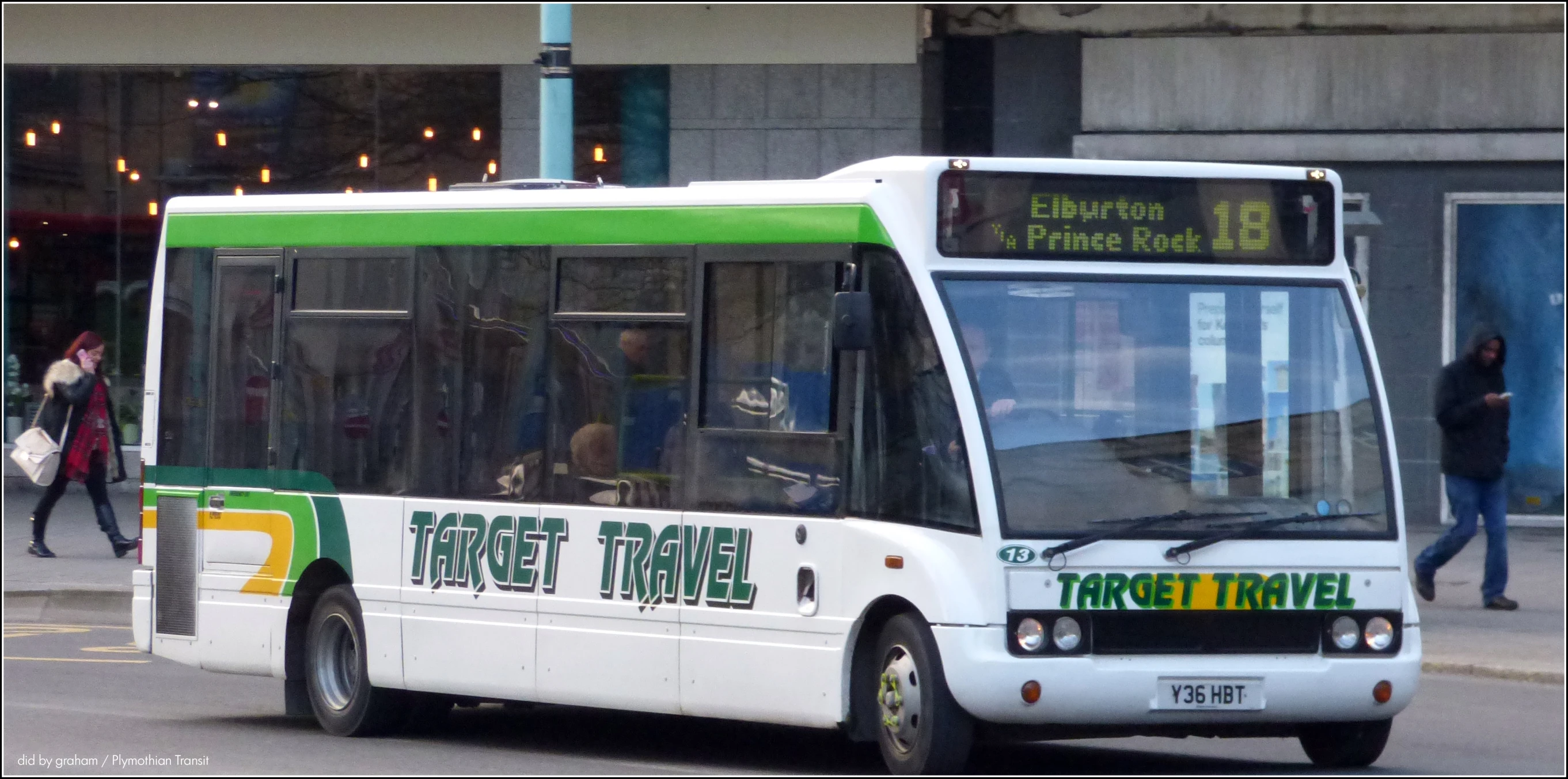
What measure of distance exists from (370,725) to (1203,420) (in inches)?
159

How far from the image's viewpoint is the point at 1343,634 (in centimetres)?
814

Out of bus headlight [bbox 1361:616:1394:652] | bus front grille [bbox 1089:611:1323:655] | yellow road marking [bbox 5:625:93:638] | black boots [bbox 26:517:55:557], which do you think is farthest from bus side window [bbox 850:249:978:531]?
black boots [bbox 26:517:55:557]

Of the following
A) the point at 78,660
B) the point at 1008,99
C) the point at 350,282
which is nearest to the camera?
the point at 350,282

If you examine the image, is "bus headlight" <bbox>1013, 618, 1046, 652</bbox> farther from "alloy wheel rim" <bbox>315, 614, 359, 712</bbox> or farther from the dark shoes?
the dark shoes

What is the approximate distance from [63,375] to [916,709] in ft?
35.7

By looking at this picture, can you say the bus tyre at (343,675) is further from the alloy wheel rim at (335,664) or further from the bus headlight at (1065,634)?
the bus headlight at (1065,634)

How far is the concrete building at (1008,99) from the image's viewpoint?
18672 mm

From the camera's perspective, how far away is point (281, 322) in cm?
1057

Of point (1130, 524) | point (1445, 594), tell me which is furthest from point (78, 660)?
point (1445, 594)

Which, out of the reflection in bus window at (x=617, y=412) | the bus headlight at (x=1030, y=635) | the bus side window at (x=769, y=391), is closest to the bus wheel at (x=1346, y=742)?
the bus headlight at (x=1030, y=635)

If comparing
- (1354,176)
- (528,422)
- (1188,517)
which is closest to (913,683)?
(1188,517)

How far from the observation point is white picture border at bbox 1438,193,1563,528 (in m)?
18.7

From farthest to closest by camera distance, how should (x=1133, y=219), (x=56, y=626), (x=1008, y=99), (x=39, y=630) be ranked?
1. (x=1008, y=99)
2. (x=56, y=626)
3. (x=39, y=630)
4. (x=1133, y=219)

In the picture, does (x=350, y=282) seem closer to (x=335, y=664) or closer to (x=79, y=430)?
(x=335, y=664)
